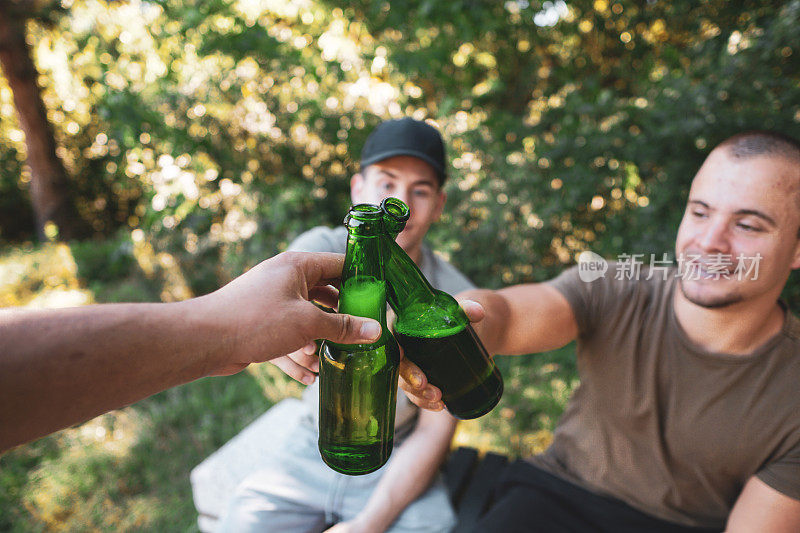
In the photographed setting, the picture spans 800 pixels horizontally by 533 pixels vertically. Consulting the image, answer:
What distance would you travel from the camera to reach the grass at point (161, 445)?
9.97 feet

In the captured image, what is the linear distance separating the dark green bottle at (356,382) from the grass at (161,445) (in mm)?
2370

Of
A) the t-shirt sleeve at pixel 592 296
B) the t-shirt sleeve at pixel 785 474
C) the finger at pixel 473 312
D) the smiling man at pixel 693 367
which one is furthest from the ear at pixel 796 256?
the finger at pixel 473 312

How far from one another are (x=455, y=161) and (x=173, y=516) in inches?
135

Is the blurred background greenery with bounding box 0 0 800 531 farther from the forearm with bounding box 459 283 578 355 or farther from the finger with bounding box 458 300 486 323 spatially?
the finger with bounding box 458 300 486 323

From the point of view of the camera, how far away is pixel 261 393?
13.2 ft

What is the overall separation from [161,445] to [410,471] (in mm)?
2369

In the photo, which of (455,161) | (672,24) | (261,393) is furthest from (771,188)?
(261,393)

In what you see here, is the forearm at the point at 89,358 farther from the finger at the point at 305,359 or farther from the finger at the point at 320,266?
the finger at the point at 305,359

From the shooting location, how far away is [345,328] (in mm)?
1033

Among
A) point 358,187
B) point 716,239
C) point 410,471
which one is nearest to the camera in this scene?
point 716,239

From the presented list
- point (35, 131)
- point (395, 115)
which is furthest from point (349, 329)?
point (35, 131)

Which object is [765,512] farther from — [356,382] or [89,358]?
[89,358]

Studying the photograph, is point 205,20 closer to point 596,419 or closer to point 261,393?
point 261,393

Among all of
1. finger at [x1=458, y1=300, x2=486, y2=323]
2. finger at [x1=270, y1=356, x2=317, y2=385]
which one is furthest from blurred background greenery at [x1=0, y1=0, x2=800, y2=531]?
finger at [x1=458, y1=300, x2=486, y2=323]
